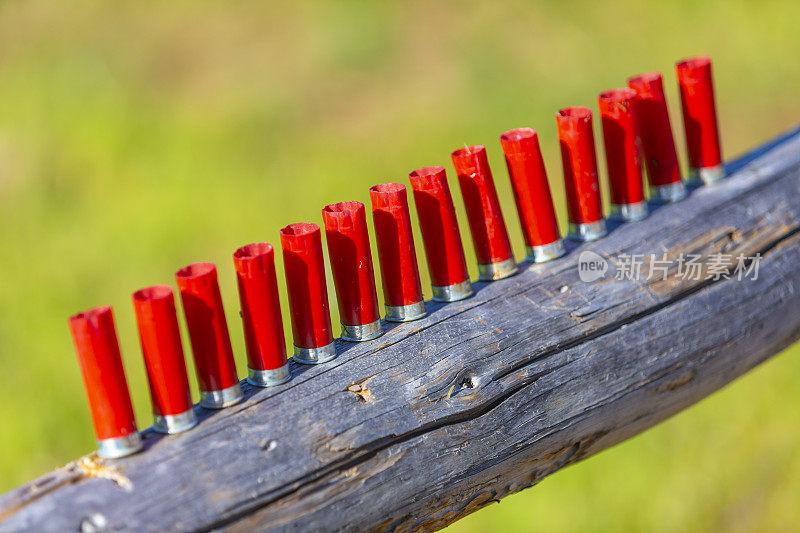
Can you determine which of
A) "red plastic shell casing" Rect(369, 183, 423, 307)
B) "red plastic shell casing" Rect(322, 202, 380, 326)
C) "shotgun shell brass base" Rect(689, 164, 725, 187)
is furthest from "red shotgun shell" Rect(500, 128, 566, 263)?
"shotgun shell brass base" Rect(689, 164, 725, 187)

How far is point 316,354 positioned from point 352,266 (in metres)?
0.20

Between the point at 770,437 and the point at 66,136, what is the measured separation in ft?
16.5

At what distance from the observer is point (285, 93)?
6762 mm

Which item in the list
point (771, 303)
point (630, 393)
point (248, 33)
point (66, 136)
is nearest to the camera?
point (630, 393)

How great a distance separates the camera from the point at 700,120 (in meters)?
2.41

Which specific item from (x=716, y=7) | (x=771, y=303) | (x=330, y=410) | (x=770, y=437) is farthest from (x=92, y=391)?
(x=716, y=7)

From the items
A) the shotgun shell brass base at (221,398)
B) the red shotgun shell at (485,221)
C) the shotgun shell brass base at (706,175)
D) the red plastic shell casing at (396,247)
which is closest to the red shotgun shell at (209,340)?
the shotgun shell brass base at (221,398)

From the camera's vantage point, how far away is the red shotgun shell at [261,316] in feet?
5.37

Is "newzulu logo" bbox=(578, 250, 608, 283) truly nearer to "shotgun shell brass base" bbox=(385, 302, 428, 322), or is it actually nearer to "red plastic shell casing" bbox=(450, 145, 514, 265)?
"red plastic shell casing" bbox=(450, 145, 514, 265)

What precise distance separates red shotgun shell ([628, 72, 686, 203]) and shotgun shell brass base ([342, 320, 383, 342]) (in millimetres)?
952

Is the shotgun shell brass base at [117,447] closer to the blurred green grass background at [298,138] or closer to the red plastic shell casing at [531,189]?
the red plastic shell casing at [531,189]

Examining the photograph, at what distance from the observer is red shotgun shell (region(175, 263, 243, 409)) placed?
1.58m

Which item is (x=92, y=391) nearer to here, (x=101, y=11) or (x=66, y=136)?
(x=66, y=136)

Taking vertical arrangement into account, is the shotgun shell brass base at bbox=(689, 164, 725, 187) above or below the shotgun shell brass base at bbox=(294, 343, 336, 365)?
above
